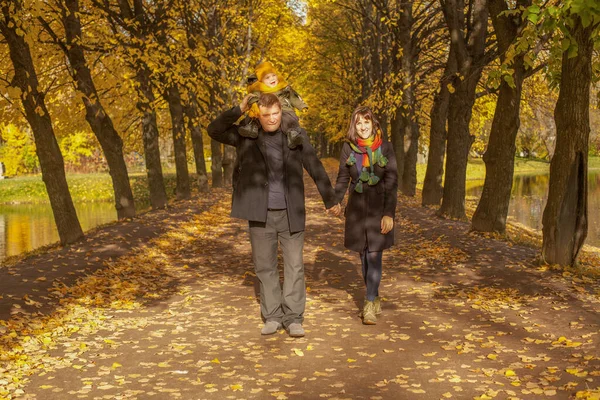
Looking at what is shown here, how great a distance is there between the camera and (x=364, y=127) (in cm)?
704

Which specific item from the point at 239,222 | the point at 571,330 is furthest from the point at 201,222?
the point at 571,330

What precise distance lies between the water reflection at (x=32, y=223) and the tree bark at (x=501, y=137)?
14226 mm

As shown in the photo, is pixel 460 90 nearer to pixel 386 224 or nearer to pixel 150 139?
pixel 150 139

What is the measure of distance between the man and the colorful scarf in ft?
1.74

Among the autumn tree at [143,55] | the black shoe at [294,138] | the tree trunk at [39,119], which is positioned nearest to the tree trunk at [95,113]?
the autumn tree at [143,55]

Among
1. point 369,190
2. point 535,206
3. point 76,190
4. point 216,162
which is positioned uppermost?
point 369,190

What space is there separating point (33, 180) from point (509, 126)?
47.7 meters

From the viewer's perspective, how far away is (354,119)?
23.1ft

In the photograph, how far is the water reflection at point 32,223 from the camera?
24.0 m

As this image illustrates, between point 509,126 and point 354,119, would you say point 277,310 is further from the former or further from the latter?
point 509,126

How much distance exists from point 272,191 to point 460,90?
36.1 feet

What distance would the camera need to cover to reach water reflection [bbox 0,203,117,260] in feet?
78.7

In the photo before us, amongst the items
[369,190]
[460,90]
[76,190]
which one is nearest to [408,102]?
[460,90]

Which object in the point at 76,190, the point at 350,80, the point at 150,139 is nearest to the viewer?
the point at 150,139
